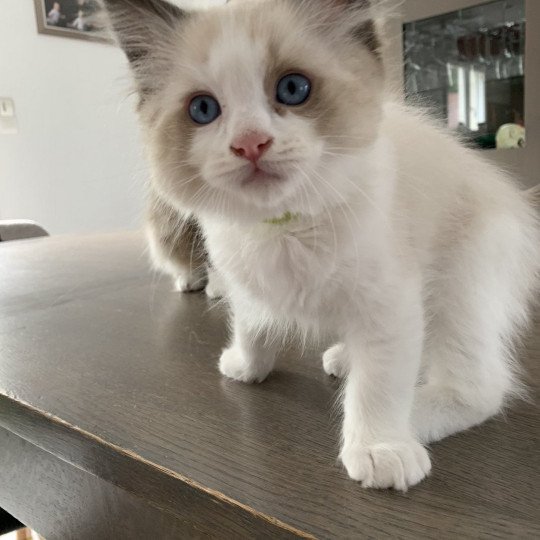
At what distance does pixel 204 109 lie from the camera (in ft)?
1.89

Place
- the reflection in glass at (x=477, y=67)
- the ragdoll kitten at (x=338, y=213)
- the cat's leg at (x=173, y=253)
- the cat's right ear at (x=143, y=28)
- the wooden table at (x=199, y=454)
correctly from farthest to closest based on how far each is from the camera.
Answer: the reflection in glass at (x=477, y=67), the cat's leg at (x=173, y=253), the cat's right ear at (x=143, y=28), the ragdoll kitten at (x=338, y=213), the wooden table at (x=199, y=454)

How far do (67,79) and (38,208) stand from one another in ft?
2.20

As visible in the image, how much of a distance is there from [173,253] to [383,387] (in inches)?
28.3

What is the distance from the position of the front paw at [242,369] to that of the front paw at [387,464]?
203 mm

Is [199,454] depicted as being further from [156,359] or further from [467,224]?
[467,224]

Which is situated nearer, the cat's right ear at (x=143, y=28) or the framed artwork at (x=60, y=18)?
the cat's right ear at (x=143, y=28)

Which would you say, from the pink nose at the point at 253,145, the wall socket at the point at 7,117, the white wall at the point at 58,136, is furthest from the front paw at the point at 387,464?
the wall socket at the point at 7,117

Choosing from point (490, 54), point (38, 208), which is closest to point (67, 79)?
point (38, 208)

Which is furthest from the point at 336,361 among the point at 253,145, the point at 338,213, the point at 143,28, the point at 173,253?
the point at 173,253

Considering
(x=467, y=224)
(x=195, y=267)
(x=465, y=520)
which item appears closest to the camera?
(x=465, y=520)

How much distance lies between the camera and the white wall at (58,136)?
262 cm

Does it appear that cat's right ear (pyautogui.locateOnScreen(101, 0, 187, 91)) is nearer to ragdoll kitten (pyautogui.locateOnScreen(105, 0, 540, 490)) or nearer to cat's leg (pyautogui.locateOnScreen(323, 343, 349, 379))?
ragdoll kitten (pyautogui.locateOnScreen(105, 0, 540, 490))

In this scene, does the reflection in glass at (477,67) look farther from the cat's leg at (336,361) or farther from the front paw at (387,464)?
the front paw at (387,464)

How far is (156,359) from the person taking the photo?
76cm
